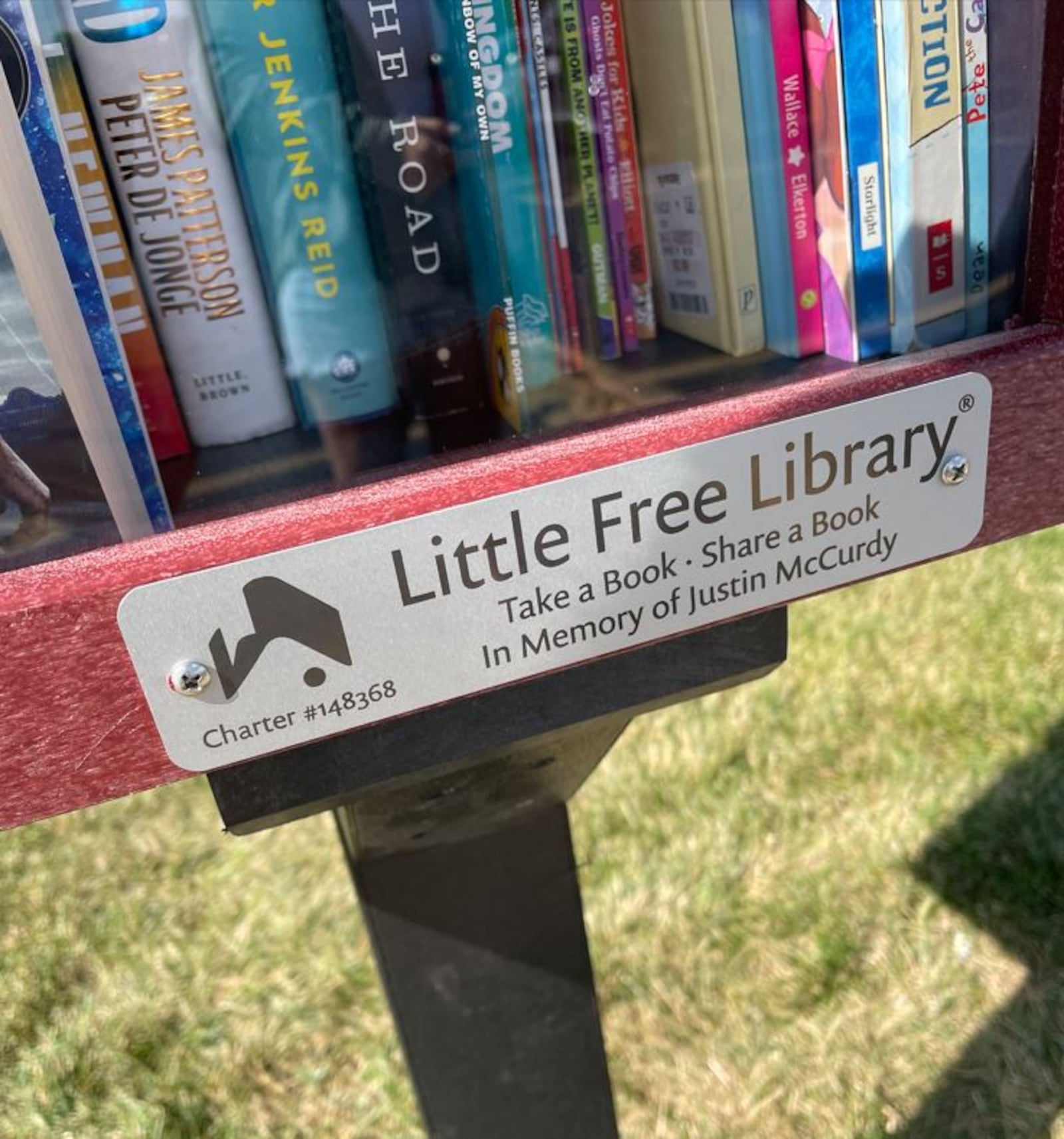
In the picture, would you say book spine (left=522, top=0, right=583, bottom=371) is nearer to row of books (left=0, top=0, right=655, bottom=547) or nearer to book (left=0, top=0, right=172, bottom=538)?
row of books (left=0, top=0, right=655, bottom=547)

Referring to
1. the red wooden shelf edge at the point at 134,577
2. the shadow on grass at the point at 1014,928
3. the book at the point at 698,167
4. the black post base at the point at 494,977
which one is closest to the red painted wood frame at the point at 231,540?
the red wooden shelf edge at the point at 134,577

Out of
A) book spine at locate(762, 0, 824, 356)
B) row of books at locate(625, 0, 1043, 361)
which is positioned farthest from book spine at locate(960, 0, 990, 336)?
book spine at locate(762, 0, 824, 356)

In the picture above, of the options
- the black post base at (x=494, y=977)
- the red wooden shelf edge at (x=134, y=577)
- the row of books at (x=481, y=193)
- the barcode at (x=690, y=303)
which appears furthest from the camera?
the black post base at (x=494, y=977)

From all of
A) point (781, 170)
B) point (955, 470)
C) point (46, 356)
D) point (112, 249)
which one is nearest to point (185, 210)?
point (112, 249)

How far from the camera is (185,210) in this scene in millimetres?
723

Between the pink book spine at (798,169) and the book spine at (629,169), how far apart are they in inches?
4.2

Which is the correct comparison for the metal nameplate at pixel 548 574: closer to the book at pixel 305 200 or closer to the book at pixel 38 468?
the book at pixel 38 468

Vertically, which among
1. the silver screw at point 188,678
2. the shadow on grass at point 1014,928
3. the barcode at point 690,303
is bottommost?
the shadow on grass at point 1014,928

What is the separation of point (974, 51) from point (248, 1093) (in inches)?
60.5

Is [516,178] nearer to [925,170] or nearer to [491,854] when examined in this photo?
[925,170]

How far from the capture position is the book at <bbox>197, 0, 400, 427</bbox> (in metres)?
0.69

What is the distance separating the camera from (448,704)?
0.70m

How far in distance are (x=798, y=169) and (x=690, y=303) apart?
12cm

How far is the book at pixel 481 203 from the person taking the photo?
69 cm
